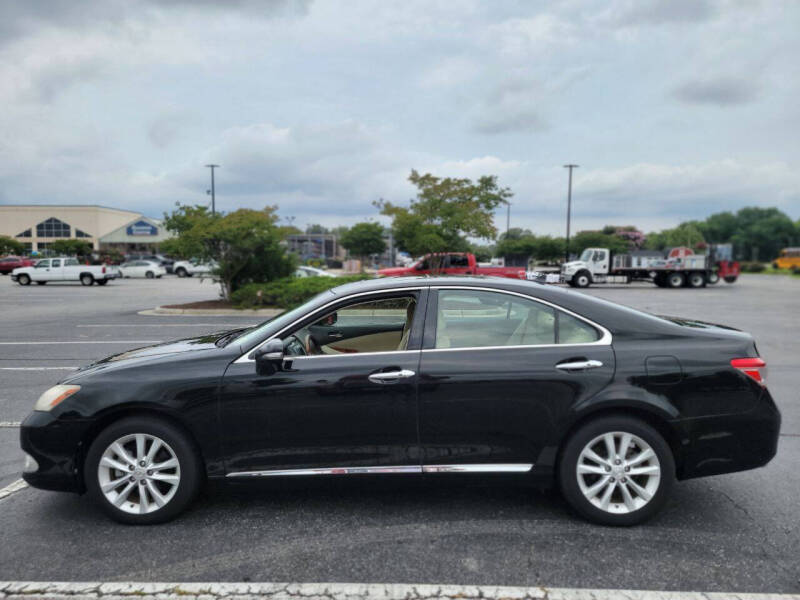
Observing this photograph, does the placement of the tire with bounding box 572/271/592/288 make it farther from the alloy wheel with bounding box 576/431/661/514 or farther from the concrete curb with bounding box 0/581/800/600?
the concrete curb with bounding box 0/581/800/600

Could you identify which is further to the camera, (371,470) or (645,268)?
(645,268)

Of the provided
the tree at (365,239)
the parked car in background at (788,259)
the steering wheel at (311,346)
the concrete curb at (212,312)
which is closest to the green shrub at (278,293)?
the concrete curb at (212,312)

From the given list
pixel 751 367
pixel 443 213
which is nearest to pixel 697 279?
pixel 443 213

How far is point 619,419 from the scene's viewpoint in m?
3.51

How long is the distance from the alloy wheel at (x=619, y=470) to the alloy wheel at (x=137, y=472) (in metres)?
2.47

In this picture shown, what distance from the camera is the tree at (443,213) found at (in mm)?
23531

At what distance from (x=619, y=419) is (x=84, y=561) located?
3.11m

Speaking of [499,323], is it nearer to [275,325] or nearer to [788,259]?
[275,325]

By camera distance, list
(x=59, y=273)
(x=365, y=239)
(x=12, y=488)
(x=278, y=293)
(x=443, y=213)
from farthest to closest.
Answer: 1. (x=365, y=239)
2. (x=59, y=273)
3. (x=443, y=213)
4. (x=278, y=293)
5. (x=12, y=488)

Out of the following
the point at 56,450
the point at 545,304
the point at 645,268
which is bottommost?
the point at 56,450

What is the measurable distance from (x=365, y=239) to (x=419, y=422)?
75215mm

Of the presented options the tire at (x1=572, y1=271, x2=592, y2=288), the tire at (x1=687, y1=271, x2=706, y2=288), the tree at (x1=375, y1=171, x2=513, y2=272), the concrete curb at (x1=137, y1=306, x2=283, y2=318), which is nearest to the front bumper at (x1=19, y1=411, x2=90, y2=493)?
the concrete curb at (x1=137, y1=306, x2=283, y2=318)

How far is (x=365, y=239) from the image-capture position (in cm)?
7806

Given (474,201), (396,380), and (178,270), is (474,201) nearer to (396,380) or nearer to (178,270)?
(396,380)
